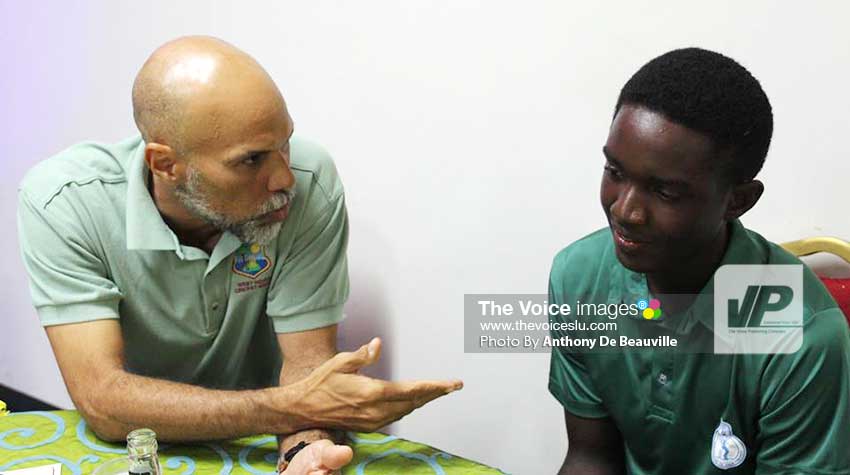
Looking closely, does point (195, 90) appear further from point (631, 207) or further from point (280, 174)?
point (631, 207)

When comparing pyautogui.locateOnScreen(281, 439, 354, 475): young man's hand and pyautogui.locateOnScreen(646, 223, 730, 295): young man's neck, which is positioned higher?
pyautogui.locateOnScreen(646, 223, 730, 295): young man's neck

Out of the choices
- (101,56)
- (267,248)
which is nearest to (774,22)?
(267,248)

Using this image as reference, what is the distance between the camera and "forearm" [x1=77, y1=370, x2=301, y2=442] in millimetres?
1528

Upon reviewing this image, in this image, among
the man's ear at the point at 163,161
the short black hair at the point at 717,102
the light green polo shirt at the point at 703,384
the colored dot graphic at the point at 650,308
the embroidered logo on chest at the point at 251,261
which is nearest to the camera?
the short black hair at the point at 717,102

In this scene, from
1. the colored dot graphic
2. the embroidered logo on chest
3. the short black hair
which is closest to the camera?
the short black hair

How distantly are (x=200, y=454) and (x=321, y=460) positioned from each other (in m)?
0.27

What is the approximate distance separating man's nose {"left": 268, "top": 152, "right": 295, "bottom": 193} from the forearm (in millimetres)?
378

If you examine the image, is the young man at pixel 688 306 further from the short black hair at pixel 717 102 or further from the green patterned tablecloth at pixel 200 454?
the green patterned tablecloth at pixel 200 454

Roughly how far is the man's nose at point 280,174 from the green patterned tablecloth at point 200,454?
0.47 m

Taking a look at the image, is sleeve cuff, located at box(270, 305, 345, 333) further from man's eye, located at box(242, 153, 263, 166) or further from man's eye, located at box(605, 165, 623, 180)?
Answer: man's eye, located at box(605, 165, 623, 180)

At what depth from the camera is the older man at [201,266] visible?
153 centimetres

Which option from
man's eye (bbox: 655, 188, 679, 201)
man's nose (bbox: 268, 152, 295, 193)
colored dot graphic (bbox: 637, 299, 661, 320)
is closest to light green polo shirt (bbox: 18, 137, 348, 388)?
man's nose (bbox: 268, 152, 295, 193)

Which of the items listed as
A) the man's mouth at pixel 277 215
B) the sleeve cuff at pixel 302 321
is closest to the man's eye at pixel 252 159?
the man's mouth at pixel 277 215

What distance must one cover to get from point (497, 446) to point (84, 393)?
3.25ft
